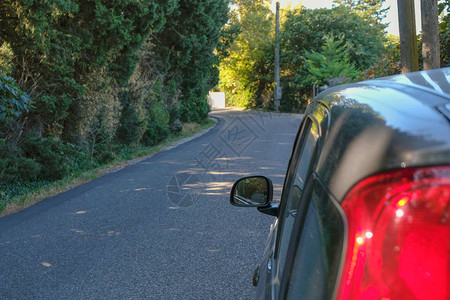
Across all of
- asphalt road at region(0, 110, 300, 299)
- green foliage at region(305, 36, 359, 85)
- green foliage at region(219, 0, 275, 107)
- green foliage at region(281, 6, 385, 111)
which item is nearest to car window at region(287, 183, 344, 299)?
asphalt road at region(0, 110, 300, 299)

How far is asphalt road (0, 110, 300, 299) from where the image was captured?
14.4ft

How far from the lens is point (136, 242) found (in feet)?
18.7

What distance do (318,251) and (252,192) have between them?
65.8 inches

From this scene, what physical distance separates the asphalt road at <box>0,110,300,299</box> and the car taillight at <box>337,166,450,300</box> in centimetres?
324

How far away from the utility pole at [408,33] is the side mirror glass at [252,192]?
174 inches

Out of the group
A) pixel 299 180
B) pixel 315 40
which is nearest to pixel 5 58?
pixel 299 180

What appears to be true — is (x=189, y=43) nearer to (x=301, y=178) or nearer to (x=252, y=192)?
(x=252, y=192)

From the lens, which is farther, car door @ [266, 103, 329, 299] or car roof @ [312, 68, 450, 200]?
car door @ [266, 103, 329, 299]

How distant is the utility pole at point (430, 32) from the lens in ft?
22.0

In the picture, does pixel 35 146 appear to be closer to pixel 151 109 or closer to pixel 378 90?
pixel 151 109

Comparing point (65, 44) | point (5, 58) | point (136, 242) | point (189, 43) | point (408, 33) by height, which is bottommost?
point (136, 242)

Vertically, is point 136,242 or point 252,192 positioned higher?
point 252,192

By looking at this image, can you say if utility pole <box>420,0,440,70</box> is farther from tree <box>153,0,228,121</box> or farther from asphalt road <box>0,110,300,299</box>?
tree <box>153,0,228,121</box>

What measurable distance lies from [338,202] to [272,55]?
45006 mm
